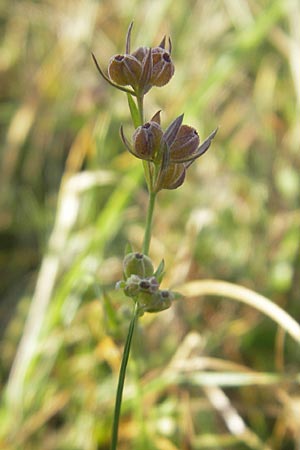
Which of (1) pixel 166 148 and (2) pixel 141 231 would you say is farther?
(2) pixel 141 231

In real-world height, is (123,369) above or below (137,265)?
below

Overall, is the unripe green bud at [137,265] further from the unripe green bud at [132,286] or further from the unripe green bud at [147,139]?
the unripe green bud at [147,139]

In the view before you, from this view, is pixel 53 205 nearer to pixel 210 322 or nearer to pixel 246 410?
pixel 210 322

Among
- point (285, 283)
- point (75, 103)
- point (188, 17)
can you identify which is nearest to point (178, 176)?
A: point (285, 283)

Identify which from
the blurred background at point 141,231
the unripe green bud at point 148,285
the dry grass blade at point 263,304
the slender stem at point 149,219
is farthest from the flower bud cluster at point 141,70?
the dry grass blade at point 263,304

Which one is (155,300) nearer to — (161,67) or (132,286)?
(132,286)

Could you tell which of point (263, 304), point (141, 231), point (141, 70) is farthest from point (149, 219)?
point (141, 231)
